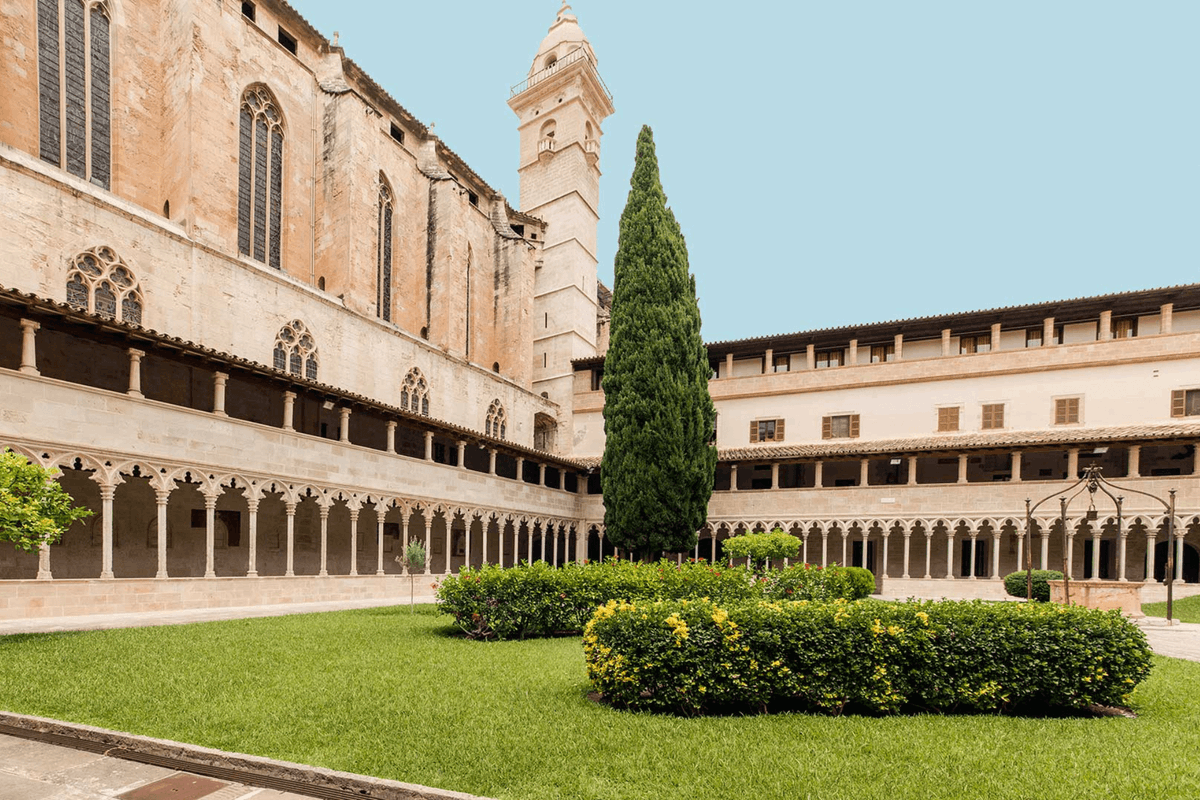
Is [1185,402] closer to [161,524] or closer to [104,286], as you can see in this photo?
[161,524]

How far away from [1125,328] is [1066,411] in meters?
4.22

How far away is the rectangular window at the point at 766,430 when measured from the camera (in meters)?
30.9

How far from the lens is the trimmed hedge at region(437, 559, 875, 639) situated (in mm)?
10883

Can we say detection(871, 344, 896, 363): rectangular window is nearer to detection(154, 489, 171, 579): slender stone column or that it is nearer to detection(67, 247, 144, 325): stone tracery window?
detection(154, 489, 171, 579): slender stone column

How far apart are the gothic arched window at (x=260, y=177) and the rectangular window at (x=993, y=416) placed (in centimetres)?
2968

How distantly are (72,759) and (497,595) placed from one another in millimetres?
6683

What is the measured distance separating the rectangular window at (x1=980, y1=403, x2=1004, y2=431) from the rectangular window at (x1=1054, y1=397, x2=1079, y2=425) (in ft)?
6.36

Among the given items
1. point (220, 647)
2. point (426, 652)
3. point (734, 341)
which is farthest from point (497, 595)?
point (734, 341)

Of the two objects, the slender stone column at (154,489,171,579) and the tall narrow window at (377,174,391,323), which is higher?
the tall narrow window at (377,174,391,323)

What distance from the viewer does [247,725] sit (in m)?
5.23

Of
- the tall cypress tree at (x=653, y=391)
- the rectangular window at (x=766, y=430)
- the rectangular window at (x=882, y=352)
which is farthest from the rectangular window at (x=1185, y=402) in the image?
the tall cypress tree at (x=653, y=391)

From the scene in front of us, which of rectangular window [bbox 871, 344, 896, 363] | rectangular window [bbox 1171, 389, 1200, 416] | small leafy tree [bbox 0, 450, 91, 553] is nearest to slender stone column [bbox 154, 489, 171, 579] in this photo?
small leafy tree [bbox 0, 450, 91, 553]

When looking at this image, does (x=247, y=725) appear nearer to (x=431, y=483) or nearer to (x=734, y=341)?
(x=431, y=483)

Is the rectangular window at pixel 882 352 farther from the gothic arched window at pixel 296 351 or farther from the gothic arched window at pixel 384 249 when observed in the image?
the gothic arched window at pixel 296 351
